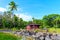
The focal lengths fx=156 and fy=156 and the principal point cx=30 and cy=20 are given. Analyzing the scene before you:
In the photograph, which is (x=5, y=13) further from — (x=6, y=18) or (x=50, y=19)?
(x=50, y=19)

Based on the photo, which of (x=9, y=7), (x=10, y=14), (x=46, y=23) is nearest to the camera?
(x=9, y=7)

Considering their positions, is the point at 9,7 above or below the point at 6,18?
above

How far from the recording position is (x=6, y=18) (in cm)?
6512

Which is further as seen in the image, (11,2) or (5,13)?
(5,13)

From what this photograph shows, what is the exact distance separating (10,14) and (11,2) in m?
6.04

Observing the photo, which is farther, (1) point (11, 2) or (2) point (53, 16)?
(2) point (53, 16)

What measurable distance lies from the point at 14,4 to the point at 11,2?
5.00 feet

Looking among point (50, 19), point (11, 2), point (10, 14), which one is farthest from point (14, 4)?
point (50, 19)

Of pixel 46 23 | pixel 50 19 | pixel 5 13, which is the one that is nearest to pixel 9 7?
pixel 5 13

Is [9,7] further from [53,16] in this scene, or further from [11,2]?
[53,16]

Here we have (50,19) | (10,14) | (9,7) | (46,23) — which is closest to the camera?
(9,7)

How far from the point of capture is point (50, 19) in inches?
3024

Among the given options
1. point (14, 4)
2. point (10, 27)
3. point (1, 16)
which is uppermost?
point (14, 4)

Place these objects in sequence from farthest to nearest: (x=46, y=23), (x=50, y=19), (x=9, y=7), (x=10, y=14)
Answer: (x=50, y=19) → (x=46, y=23) → (x=10, y=14) → (x=9, y=7)
